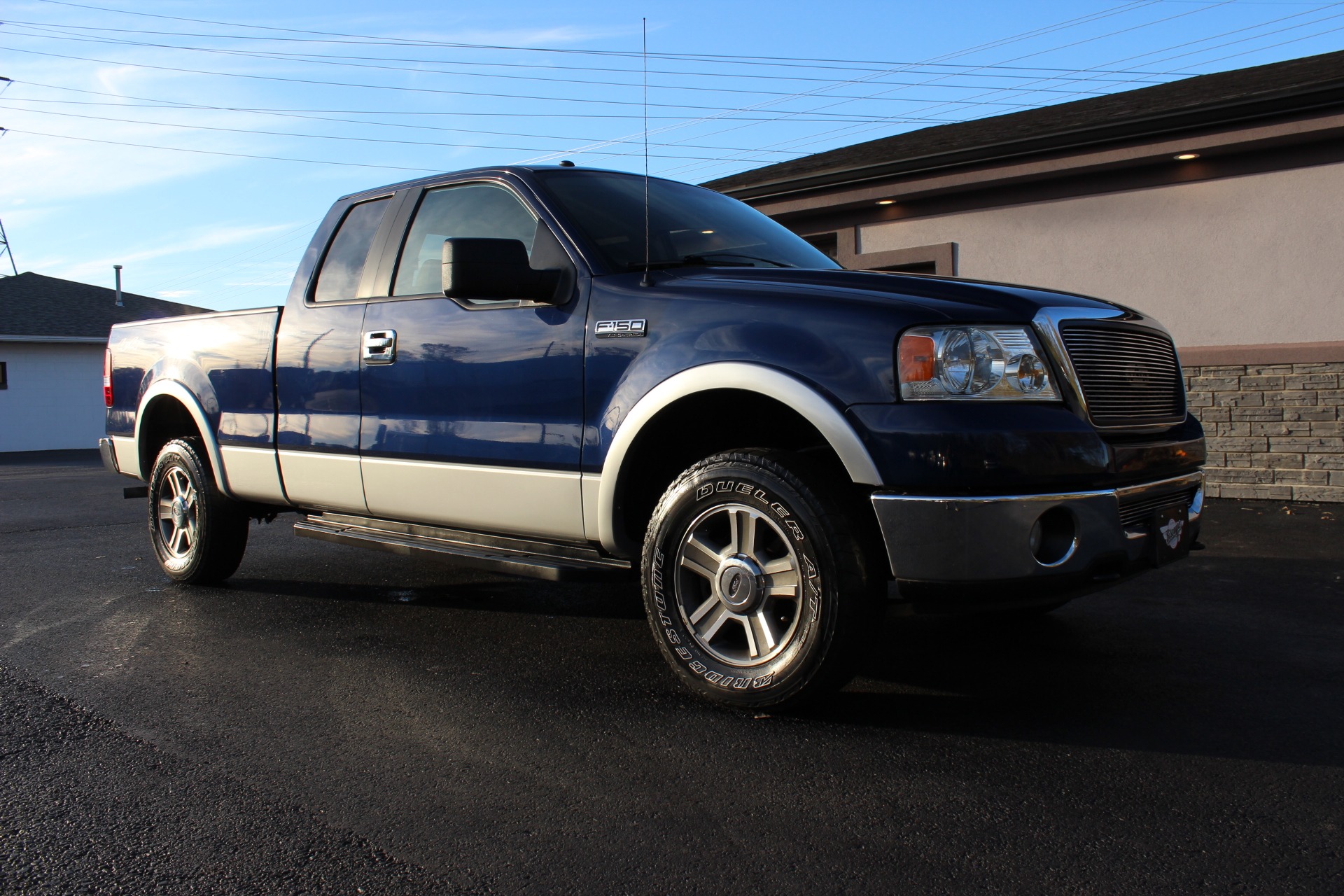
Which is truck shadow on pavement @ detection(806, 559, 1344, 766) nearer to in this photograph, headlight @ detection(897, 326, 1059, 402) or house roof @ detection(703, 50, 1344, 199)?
headlight @ detection(897, 326, 1059, 402)

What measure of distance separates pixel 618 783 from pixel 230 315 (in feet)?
12.5

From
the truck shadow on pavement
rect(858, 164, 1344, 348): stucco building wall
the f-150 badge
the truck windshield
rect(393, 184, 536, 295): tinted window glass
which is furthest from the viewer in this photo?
rect(858, 164, 1344, 348): stucco building wall

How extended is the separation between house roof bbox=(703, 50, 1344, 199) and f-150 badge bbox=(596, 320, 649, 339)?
25.4ft

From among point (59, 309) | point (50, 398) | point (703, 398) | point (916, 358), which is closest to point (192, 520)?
point (703, 398)

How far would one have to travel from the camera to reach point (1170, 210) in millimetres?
10086

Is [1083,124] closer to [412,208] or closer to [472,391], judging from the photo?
[412,208]

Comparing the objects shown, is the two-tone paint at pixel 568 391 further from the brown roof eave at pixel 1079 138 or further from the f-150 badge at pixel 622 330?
the brown roof eave at pixel 1079 138

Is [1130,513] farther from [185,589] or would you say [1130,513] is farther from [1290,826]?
[185,589]

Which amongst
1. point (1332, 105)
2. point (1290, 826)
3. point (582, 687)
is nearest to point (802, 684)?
point (582, 687)

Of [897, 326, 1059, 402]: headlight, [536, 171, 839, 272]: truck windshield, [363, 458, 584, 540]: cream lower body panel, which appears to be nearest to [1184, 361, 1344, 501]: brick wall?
[536, 171, 839, 272]: truck windshield

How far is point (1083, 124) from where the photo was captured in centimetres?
1029

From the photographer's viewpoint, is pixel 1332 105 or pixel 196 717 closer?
pixel 196 717

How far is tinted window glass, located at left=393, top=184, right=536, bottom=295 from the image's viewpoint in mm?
4633

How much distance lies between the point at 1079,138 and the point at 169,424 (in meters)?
8.44
